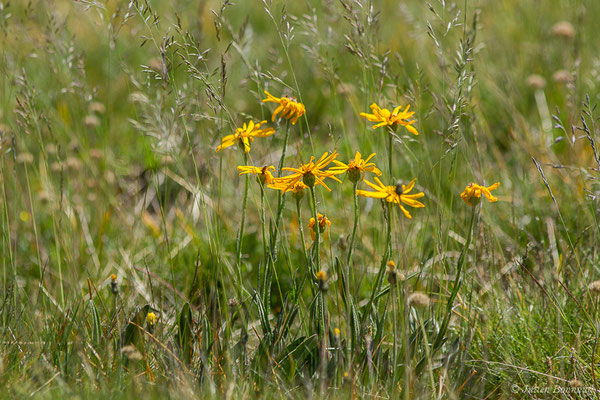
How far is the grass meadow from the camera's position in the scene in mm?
1446

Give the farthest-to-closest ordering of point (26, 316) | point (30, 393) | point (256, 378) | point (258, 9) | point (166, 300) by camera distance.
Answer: point (258, 9), point (166, 300), point (26, 316), point (256, 378), point (30, 393)

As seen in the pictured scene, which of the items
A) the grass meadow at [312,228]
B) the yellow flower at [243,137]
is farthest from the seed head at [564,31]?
the yellow flower at [243,137]

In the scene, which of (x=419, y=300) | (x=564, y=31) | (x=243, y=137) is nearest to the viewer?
(x=419, y=300)

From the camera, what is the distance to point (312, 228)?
60.8 inches

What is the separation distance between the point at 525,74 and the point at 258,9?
2091 millimetres

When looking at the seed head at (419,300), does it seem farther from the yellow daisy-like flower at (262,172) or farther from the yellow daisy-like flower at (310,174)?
the yellow daisy-like flower at (262,172)

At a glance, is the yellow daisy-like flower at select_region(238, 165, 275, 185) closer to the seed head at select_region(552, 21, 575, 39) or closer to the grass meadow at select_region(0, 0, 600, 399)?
the grass meadow at select_region(0, 0, 600, 399)

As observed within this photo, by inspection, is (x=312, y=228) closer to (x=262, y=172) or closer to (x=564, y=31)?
(x=262, y=172)

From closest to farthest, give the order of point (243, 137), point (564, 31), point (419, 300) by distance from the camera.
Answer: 1. point (419, 300)
2. point (243, 137)
3. point (564, 31)

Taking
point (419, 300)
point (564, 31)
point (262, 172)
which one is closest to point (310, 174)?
point (262, 172)

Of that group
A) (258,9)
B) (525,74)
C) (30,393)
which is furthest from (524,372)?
(258,9)

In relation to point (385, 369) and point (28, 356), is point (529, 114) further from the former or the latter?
point (28, 356)

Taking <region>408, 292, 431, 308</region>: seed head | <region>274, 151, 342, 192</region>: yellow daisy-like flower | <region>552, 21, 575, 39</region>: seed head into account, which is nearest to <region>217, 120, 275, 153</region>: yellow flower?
<region>274, 151, 342, 192</region>: yellow daisy-like flower

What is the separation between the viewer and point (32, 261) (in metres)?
2.38
